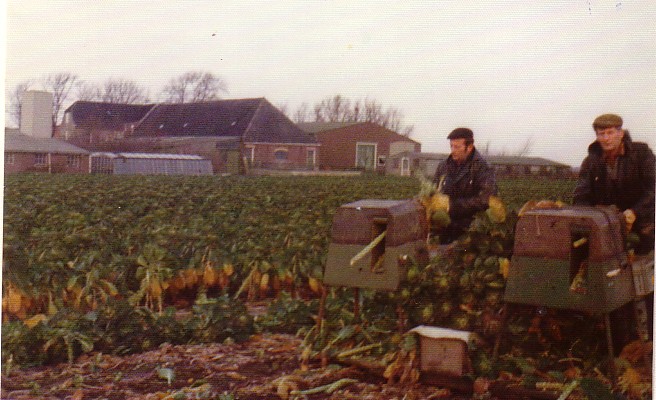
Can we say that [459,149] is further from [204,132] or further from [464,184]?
[204,132]

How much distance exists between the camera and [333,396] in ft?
10.7

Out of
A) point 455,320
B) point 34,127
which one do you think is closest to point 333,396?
point 455,320

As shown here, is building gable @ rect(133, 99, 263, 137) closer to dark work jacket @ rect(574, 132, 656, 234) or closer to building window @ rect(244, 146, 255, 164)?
building window @ rect(244, 146, 255, 164)

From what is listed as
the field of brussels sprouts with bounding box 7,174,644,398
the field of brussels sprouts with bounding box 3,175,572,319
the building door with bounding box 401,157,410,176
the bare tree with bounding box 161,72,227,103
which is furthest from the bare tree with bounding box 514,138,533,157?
the bare tree with bounding box 161,72,227,103

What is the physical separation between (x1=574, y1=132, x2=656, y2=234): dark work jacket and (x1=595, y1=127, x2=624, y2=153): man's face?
22mm

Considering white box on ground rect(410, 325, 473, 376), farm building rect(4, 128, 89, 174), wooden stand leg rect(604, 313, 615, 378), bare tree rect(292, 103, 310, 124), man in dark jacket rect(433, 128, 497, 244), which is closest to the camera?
wooden stand leg rect(604, 313, 615, 378)

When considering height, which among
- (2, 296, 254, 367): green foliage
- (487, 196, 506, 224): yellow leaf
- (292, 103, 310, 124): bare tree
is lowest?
(2, 296, 254, 367): green foliage

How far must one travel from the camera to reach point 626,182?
3.33 metres

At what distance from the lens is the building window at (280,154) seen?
144 inches

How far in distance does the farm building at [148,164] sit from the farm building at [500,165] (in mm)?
989

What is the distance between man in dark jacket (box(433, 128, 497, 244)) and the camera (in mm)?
3430

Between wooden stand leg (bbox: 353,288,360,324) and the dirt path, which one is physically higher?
wooden stand leg (bbox: 353,288,360,324)

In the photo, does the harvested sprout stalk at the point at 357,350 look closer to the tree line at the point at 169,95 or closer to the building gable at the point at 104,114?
the tree line at the point at 169,95

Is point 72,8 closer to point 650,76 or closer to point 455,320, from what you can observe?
point 455,320
